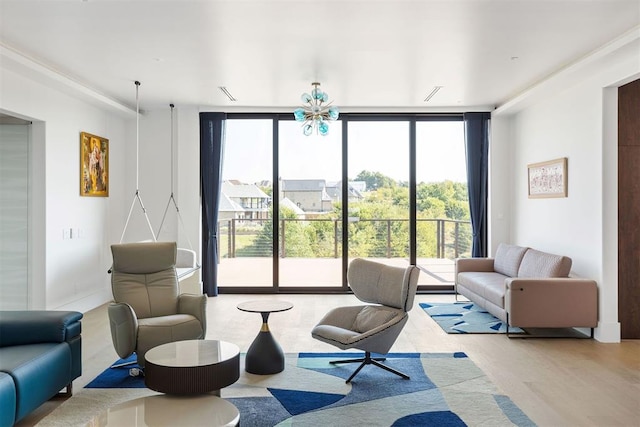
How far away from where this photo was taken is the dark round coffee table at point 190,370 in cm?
287

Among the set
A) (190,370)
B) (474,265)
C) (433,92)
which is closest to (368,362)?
(190,370)

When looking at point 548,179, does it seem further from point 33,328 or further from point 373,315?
point 33,328

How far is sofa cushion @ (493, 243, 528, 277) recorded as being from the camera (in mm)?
6329

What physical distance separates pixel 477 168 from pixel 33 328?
6187 mm

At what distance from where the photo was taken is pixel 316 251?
7680 millimetres

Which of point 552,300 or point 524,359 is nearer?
point 524,359

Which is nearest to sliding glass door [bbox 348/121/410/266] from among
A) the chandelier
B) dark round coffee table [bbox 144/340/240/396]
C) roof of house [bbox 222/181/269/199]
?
roof of house [bbox 222/181/269/199]

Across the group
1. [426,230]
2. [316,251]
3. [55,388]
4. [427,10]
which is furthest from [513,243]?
[55,388]

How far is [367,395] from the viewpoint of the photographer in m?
3.61

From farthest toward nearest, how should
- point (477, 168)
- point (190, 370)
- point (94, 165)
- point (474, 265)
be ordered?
point (477, 168) < point (474, 265) < point (94, 165) < point (190, 370)

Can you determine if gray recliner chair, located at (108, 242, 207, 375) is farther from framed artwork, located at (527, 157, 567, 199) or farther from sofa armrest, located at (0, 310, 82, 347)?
framed artwork, located at (527, 157, 567, 199)

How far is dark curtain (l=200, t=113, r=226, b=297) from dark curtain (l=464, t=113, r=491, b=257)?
3.75 m

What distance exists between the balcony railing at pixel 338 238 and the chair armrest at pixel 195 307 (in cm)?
313

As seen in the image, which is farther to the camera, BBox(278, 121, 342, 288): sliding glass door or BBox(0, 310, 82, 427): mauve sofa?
BBox(278, 121, 342, 288): sliding glass door
